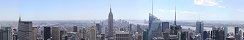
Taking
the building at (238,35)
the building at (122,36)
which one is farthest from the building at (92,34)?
the building at (238,35)

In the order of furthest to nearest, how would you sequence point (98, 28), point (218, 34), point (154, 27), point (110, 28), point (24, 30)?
point (110, 28)
point (98, 28)
point (218, 34)
point (24, 30)
point (154, 27)

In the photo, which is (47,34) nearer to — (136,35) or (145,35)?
(136,35)

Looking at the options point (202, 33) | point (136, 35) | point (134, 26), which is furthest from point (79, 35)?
point (202, 33)

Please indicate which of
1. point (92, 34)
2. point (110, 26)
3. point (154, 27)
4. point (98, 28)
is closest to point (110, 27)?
point (110, 26)

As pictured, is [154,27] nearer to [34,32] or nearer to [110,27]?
[34,32]

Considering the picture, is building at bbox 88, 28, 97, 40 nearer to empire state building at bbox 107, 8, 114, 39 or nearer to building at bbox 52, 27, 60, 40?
empire state building at bbox 107, 8, 114, 39

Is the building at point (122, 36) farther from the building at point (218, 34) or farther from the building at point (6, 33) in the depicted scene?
the building at point (6, 33)
